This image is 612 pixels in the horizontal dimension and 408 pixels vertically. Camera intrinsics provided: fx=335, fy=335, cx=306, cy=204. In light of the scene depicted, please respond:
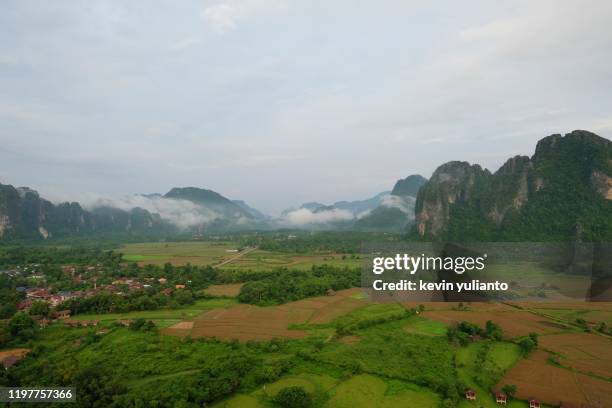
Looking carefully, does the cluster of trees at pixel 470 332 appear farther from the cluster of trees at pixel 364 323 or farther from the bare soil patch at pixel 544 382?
the cluster of trees at pixel 364 323

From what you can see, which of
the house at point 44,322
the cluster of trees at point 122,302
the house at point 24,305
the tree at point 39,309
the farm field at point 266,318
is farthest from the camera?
the house at point 24,305

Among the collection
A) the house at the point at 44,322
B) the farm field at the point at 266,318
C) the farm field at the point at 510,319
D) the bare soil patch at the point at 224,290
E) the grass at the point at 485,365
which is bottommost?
the grass at the point at 485,365

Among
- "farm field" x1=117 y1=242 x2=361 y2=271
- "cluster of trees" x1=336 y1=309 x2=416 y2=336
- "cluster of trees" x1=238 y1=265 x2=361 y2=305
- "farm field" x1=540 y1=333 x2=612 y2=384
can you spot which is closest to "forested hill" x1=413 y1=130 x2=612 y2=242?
"farm field" x1=117 y1=242 x2=361 y2=271

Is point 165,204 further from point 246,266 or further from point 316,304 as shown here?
point 316,304

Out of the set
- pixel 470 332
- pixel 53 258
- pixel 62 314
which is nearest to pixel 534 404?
pixel 470 332

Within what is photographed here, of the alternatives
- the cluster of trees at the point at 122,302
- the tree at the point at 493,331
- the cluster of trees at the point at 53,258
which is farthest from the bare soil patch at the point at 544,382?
the cluster of trees at the point at 53,258

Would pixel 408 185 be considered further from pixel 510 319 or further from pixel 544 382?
pixel 544 382
